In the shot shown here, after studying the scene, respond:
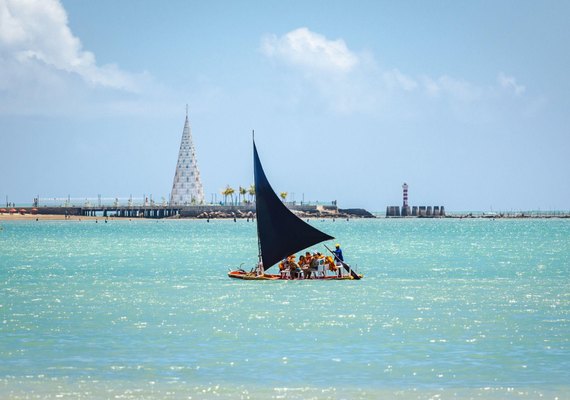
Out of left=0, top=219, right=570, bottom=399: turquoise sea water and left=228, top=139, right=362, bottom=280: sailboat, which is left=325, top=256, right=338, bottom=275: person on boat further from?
left=228, top=139, right=362, bottom=280: sailboat

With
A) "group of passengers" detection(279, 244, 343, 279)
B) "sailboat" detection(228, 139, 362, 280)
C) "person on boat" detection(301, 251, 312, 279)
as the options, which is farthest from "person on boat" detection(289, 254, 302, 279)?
"sailboat" detection(228, 139, 362, 280)

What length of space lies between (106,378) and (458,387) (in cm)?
758

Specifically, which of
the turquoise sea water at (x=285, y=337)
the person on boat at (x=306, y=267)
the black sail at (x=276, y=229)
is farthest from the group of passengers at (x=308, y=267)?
the black sail at (x=276, y=229)

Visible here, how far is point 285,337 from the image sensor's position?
90.3 ft

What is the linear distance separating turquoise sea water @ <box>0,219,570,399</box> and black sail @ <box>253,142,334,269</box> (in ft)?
5.04

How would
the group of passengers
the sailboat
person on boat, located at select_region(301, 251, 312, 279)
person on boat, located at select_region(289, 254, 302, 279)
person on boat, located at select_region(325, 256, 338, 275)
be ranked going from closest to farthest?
1. the sailboat
2. person on boat, located at select_region(289, 254, 302, 279)
3. the group of passengers
4. person on boat, located at select_region(301, 251, 312, 279)
5. person on boat, located at select_region(325, 256, 338, 275)

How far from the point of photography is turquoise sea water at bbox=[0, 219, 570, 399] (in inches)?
836

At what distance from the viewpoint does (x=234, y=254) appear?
76.2 m

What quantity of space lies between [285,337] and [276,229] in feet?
50.8

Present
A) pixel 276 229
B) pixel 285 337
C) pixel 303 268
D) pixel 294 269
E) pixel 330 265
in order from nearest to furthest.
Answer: pixel 285 337
pixel 276 229
pixel 294 269
pixel 303 268
pixel 330 265

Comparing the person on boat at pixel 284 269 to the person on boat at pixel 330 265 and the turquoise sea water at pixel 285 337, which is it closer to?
the turquoise sea water at pixel 285 337

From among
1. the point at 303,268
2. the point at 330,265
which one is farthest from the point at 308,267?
the point at 330,265

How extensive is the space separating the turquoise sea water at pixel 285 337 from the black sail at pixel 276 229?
1536mm

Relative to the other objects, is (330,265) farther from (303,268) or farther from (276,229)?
(276,229)
